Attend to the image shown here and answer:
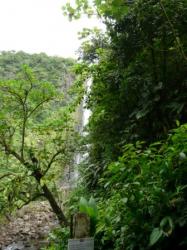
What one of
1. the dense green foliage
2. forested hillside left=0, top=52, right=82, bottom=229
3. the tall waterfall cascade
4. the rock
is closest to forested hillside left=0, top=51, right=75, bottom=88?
the tall waterfall cascade

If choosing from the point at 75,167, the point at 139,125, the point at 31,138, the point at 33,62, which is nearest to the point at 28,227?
the point at 75,167

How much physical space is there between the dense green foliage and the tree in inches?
23.9

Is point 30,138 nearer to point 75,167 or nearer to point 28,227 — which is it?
point 75,167

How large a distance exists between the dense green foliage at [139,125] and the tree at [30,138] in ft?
1.99

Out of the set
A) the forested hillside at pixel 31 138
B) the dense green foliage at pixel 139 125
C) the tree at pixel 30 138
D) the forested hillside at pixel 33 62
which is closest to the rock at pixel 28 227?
the forested hillside at pixel 31 138

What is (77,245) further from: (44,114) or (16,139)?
(44,114)

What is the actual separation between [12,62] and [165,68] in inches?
907

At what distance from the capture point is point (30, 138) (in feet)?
24.7

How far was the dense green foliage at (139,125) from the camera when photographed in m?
2.92

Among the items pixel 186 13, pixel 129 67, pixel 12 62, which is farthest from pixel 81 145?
pixel 12 62

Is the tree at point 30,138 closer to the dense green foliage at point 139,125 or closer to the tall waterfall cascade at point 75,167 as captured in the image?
the tall waterfall cascade at point 75,167

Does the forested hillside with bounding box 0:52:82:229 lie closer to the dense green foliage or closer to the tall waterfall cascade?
the tall waterfall cascade

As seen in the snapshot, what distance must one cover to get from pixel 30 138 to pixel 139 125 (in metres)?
2.56

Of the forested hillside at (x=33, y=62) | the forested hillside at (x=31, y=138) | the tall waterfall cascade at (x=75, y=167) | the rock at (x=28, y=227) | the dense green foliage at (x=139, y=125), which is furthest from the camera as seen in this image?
the forested hillside at (x=33, y=62)
